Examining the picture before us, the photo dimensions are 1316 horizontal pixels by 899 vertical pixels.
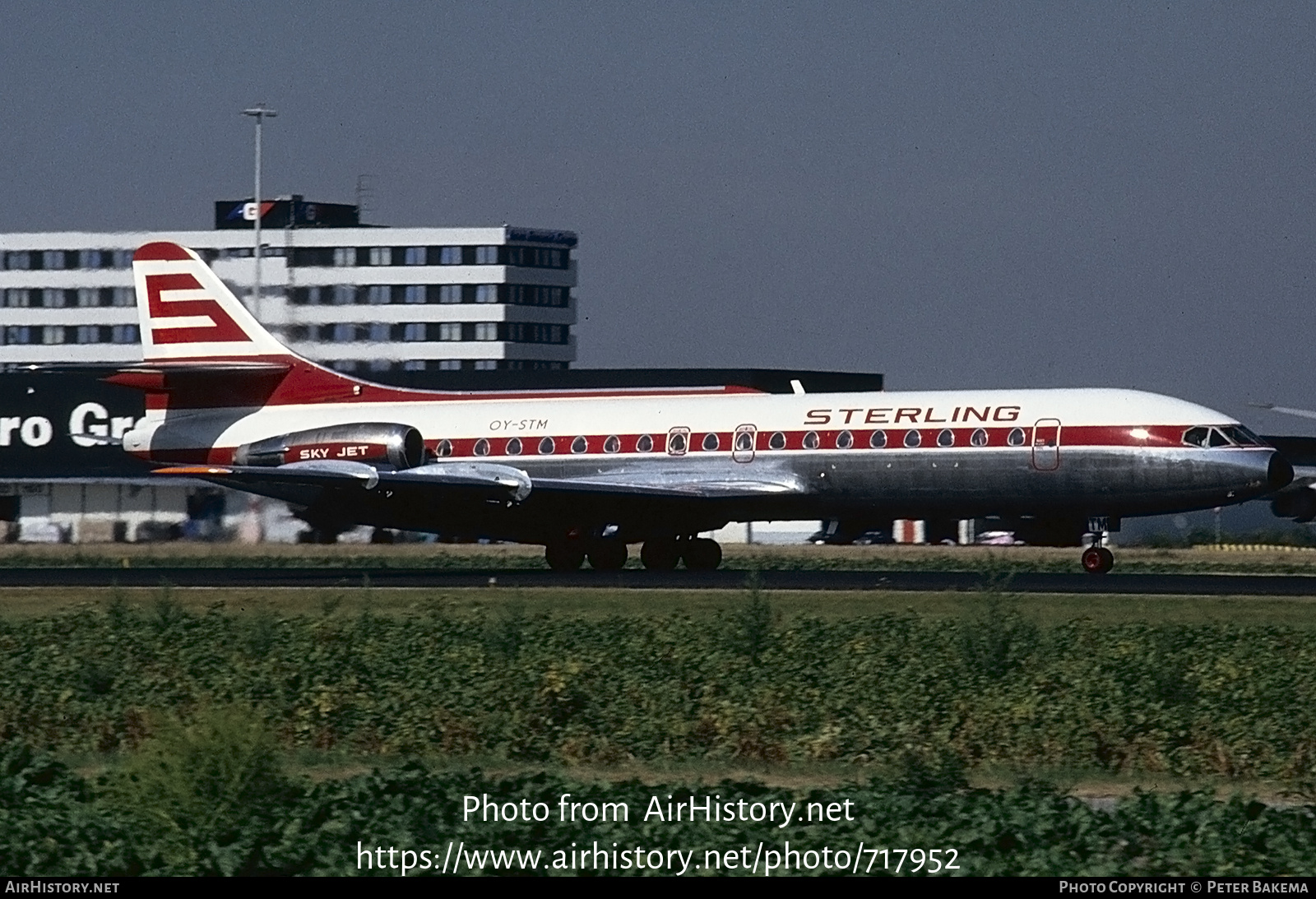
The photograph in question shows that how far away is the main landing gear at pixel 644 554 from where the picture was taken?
4522 centimetres

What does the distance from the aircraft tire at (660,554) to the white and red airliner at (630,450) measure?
0.05m

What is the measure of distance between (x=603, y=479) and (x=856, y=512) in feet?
18.8

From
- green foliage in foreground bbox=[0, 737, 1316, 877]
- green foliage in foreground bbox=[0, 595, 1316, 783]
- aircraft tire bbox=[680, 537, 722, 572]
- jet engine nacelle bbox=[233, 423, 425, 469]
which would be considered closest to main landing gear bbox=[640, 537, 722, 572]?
aircraft tire bbox=[680, 537, 722, 572]

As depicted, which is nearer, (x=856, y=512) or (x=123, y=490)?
(x=856, y=512)

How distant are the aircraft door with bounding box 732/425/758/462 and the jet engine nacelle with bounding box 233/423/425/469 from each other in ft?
24.9

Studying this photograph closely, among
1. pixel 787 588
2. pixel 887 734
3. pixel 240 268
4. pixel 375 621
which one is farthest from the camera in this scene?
pixel 240 268

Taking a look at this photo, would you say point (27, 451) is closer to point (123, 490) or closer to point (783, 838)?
point (123, 490)

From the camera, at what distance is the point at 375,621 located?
1163 inches

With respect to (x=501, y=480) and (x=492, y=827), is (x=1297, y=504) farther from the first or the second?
(x=492, y=827)

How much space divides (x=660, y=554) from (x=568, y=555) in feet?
6.89

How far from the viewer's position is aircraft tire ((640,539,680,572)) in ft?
149

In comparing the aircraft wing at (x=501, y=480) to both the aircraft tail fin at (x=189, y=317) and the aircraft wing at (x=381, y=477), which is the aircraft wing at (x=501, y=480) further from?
the aircraft tail fin at (x=189, y=317)

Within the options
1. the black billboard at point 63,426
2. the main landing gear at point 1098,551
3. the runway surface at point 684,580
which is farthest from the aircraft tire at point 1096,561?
the black billboard at point 63,426

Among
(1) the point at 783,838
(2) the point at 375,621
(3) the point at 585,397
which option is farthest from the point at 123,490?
(1) the point at 783,838
